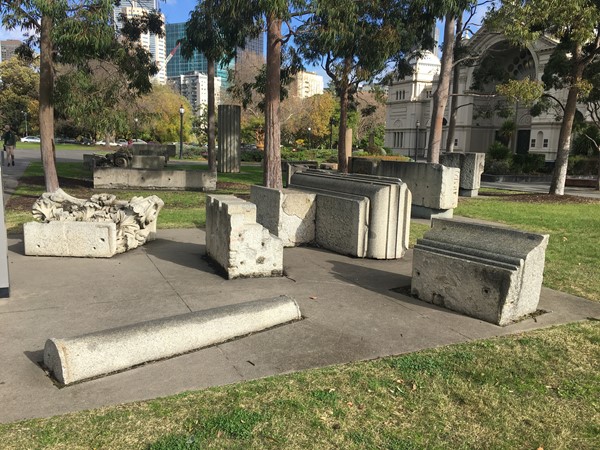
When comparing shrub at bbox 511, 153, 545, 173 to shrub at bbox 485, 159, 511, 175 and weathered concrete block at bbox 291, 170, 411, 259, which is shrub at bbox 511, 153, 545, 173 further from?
weathered concrete block at bbox 291, 170, 411, 259

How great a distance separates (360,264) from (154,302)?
3.25m

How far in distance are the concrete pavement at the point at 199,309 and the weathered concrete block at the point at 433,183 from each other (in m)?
5.10

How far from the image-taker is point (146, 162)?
73.7 feet

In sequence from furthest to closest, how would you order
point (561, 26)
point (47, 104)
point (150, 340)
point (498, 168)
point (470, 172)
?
point (498, 168)
point (470, 172)
point (561, 26)
point (47, 104)
point (150, 340)

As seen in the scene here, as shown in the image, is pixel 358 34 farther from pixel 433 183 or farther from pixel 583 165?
pixel 583 165

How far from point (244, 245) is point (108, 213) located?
9.18 feet

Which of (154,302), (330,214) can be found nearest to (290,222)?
(330,214)

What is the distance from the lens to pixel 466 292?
17.1ft

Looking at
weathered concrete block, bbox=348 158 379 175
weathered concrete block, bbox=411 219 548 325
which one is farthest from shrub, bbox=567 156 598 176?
weathered concrete block, bbox=411 219 548 325

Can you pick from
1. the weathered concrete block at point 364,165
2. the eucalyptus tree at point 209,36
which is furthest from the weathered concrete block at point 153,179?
the eucalyptus tree at point 209,36

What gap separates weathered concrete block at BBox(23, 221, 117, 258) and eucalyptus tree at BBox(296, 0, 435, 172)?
783cm

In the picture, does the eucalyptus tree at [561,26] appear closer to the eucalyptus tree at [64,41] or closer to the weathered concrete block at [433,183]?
the weathered concrete block at [433,183]

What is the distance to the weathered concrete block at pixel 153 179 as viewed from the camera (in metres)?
16.8

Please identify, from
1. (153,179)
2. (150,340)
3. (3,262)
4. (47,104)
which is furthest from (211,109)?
(150,340)
